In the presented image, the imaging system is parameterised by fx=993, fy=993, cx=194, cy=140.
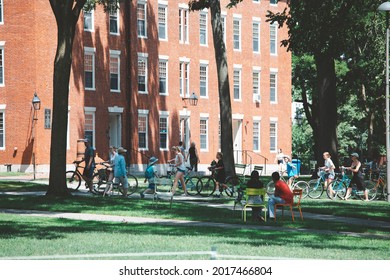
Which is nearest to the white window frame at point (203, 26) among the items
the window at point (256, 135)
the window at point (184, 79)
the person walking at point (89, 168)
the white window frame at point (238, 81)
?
the window at point (184, 79)

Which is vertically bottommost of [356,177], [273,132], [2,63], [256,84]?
[356,177]

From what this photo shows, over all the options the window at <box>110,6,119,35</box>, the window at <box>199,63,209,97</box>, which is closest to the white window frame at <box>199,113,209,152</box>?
the window at <box>199,63,209,97</box>

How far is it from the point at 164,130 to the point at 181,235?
1606 inches

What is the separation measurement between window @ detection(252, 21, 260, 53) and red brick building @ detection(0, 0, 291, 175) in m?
0.07

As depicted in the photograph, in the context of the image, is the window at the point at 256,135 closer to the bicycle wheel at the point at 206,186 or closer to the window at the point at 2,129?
the window at the point at 2,129

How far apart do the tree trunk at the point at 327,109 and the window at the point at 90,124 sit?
47.0 feet

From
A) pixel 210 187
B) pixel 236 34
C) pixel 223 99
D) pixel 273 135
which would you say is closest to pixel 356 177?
pixel 210 187

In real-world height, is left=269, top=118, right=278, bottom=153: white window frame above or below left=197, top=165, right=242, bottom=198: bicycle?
above

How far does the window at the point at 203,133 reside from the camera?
62.8 meters

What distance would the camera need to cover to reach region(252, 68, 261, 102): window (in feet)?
220

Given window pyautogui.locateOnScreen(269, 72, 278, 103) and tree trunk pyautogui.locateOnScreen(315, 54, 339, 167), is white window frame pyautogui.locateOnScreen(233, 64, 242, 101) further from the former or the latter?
tree trunk pyautogui.locateOnScreen(315, 54, 339, 167)

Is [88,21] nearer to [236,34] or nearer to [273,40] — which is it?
[236,34]

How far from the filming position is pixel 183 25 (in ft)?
201
